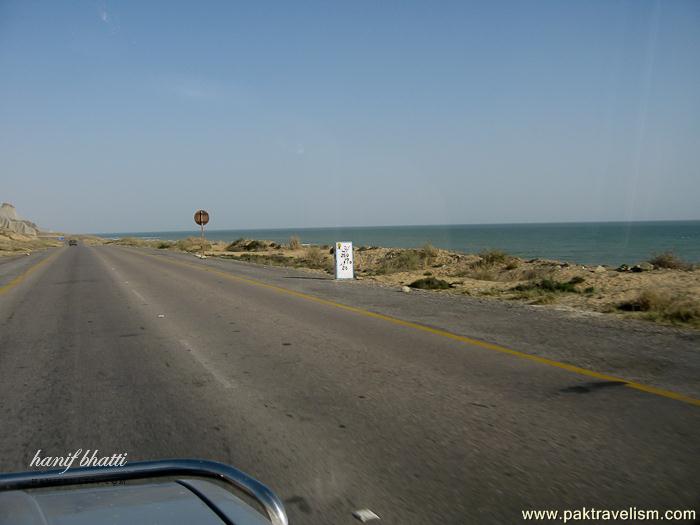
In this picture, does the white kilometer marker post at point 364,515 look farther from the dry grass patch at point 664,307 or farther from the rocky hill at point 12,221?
the rocky hill at point 12,221

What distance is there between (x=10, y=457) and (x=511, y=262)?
81.2ft

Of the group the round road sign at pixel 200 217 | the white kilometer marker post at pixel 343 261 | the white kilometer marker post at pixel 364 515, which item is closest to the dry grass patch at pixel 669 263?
the white kilometer marker post at pixel 343 261

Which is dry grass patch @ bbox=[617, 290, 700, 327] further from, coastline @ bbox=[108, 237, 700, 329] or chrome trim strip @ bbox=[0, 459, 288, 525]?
chrome trim strip @ bbox=[0, 459, 288, 525]

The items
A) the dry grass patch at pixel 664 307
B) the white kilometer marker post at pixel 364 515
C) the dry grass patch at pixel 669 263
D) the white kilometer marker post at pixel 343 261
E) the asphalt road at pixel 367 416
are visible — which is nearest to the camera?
the white kilometer marker post at pixel 364 515

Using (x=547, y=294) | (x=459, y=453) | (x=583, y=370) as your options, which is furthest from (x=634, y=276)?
(x=459, y=453)

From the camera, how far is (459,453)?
4.79m

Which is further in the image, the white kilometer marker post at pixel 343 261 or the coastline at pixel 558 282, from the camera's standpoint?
the white kilometer marker post at pixel 343 261

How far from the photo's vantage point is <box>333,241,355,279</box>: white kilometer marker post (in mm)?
22875

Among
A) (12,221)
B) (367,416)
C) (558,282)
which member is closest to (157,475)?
(367,416)

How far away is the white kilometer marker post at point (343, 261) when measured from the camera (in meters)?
22.9

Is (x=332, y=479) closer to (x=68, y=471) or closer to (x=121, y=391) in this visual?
(x=68, y=471)

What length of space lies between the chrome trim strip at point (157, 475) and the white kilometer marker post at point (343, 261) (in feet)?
64.8

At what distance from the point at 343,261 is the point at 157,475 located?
20122 mm

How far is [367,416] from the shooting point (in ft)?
19.0
